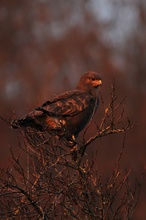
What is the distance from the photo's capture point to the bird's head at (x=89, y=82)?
11461 millimetres

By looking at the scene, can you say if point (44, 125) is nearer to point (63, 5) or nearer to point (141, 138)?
point (141, 138)

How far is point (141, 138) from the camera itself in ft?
127

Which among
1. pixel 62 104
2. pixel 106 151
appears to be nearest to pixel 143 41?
pixel 106 151

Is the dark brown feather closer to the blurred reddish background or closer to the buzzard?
the buzzard

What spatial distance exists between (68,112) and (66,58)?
34.8 m

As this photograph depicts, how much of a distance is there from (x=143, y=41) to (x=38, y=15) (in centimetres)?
926

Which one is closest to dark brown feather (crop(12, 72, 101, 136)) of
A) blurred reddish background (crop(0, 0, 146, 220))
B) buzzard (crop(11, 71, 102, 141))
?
buzzard (crop(11, 71, 102, 141))

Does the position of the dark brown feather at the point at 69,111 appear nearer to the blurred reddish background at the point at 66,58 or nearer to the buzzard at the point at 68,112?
the buzzard at the point at 68,112

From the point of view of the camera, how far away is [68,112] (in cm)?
1066

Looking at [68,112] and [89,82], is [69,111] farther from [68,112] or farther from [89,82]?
[89,82]

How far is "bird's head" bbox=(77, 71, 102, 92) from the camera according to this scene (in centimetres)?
1146

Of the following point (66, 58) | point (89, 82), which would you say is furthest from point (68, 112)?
point (66, 58)

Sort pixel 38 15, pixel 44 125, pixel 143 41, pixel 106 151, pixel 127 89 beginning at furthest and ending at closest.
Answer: pixel 38 15 → pixel 143 41 → pixel 127 89 → pixel 106 151 → pixel 44 125

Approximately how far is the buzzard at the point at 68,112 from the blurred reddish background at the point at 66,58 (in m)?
20.7
